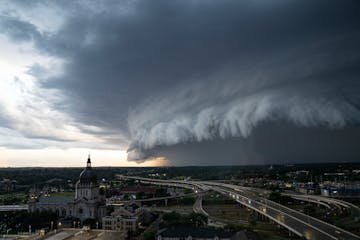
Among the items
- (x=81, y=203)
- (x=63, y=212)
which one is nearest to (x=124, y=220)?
(x=81, y=203)

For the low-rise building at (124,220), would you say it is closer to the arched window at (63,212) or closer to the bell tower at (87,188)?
the bell tower at (87,188)

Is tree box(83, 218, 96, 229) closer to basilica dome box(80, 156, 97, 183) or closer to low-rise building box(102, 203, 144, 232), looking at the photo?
low-rise building box(102, 203, 144, 232)

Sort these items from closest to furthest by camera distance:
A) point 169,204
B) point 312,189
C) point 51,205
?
point 51,205, point 169,204, point 312,189

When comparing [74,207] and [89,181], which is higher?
[89,181]

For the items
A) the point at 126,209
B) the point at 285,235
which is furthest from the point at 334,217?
the point at 126,209

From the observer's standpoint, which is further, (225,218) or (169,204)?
(169,204)

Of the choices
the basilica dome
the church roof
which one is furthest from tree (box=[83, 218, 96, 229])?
the basilica dome

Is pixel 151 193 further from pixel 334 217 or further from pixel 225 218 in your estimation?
pixel 334 217

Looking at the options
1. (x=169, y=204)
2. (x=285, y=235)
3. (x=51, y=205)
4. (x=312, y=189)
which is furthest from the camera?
(x=312, y=189)

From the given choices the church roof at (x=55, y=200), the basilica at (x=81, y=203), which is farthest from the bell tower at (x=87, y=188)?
the church roof at (x=55, y=200)
